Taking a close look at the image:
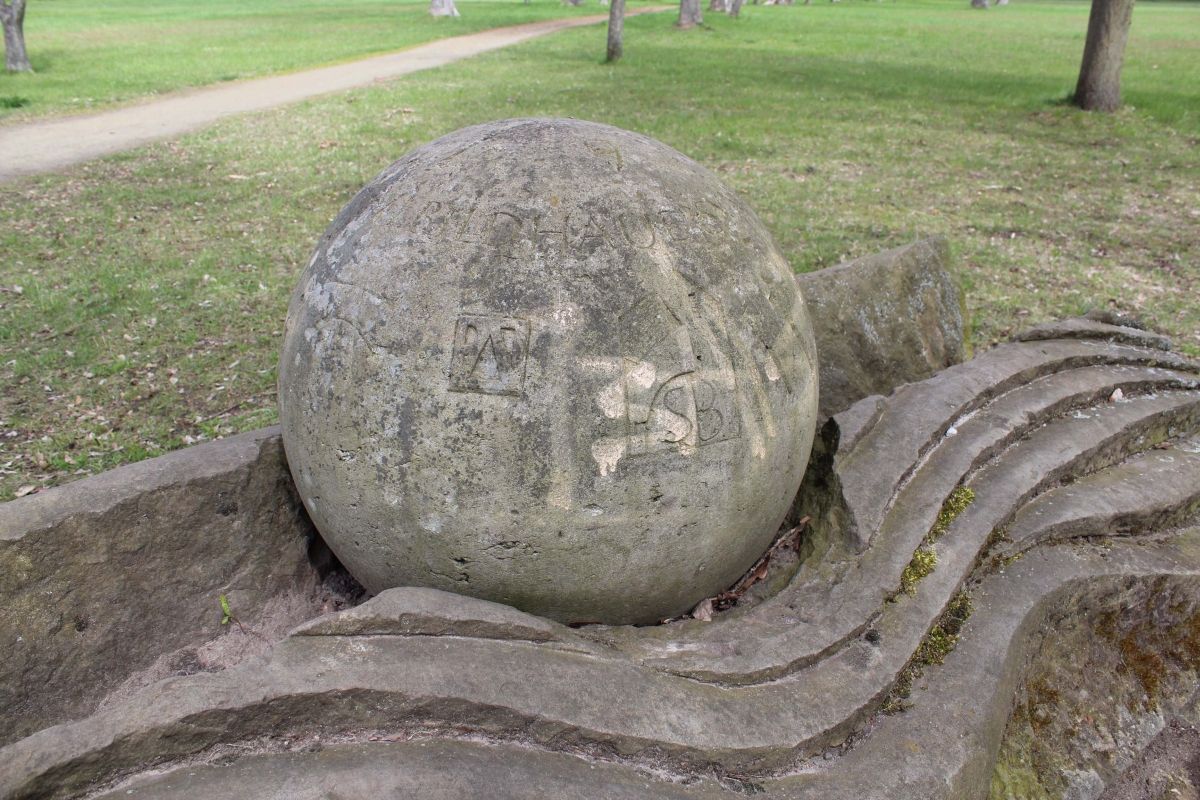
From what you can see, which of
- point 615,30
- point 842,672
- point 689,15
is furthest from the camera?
point 689,15

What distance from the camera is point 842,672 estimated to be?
8.60 ft

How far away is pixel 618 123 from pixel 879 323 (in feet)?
27.8

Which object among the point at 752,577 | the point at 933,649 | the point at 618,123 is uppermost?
the point at 618,123

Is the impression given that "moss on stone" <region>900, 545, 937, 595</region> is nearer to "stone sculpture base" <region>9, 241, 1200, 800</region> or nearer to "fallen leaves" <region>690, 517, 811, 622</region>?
"stone sculpture base" <region>9, 241, 1200, 800</region>

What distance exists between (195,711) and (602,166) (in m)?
1.91

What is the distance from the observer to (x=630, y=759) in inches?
91.4

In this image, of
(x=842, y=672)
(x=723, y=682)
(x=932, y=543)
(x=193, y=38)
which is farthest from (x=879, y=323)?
(x=193, y=38)

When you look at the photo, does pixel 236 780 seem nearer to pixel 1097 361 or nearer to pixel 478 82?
pixel 1097 361

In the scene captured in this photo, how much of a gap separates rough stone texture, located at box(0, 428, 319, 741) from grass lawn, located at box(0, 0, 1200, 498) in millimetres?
1936

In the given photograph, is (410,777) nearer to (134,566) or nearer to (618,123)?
(134,566)

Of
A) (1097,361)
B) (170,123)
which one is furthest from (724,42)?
(1097,361)

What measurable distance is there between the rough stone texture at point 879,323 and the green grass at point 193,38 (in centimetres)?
1271

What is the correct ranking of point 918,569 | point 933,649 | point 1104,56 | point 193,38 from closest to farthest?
point 933,649 → point 918,569 → point 1104,56 → point 193,38

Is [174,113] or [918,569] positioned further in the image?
[174,113]
